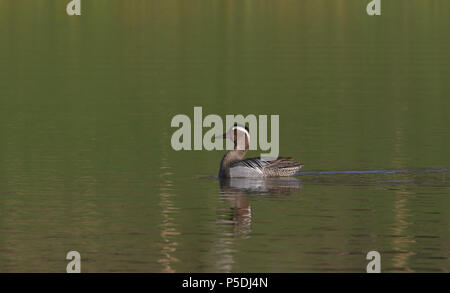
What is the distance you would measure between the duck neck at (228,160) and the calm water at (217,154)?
1.60ft

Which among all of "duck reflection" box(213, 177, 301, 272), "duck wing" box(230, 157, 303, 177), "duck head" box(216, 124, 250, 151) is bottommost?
"duck reflection" box(213, 177, 301, 272)

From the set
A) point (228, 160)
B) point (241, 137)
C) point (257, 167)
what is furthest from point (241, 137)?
point (257, 167)

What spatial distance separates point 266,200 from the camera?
98.0 feet

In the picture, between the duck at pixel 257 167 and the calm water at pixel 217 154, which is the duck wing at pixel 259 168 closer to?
the duck at pixel 257 167

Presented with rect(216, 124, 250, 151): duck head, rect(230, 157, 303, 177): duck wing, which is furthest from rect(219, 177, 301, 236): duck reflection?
rect(216, 124, 250, 151): duck head

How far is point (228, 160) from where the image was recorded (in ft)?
111

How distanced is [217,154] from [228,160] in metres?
4.01

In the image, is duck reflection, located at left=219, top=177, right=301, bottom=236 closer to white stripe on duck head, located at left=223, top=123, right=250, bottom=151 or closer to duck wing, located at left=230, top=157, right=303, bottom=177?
duck wing, located at left=230, top=157, right=303, bottom=177

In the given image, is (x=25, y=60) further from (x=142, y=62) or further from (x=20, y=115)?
(x=20, y=115)

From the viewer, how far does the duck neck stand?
1318 inches

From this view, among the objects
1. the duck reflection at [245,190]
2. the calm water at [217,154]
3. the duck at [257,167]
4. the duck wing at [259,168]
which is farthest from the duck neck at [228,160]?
the calm water at [217,154]

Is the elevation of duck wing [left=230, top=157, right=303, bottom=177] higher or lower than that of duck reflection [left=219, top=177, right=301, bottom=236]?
higher

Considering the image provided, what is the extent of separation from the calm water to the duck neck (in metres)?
0.49

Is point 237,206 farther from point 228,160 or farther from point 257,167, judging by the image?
point 228,160
